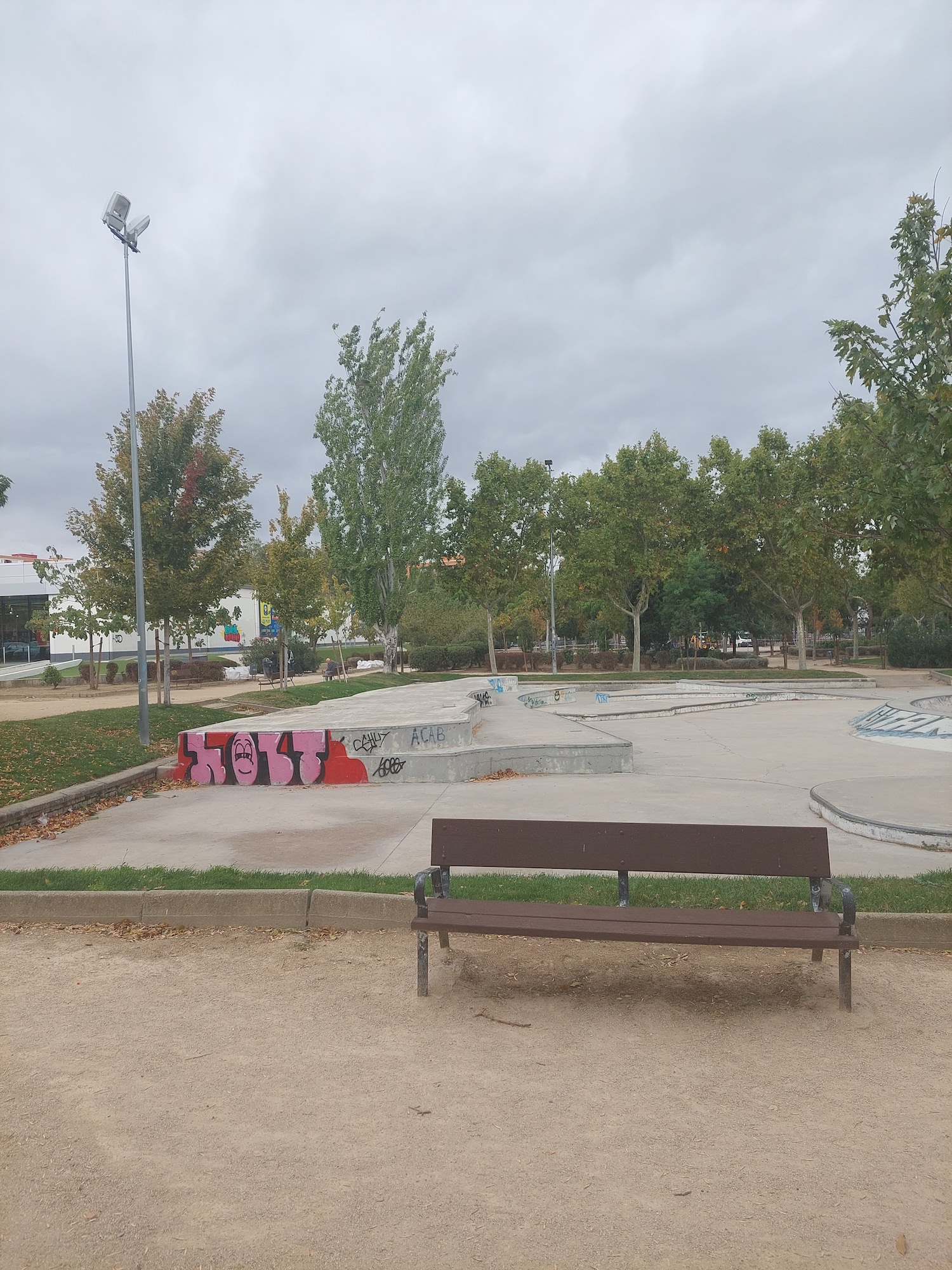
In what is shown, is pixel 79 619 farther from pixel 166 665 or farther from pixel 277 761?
pixel 277 761

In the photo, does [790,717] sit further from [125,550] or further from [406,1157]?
[406,1157]

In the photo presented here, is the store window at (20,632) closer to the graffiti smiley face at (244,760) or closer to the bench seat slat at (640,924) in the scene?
the graffiti smiley face at (244,760)

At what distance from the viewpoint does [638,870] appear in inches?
186

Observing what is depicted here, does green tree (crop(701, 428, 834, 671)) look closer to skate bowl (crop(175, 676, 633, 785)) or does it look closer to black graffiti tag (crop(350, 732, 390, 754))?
skate bowl (crop(175, 676, 633, 785))

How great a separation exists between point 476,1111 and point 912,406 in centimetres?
514

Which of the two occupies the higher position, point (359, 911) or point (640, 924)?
point (640, 924)

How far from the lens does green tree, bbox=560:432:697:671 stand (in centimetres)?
4125

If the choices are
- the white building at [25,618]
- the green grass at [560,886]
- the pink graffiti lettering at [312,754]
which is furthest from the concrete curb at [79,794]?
the white building at [25,618]

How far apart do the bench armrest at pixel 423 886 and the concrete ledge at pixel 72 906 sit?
7.69 feet

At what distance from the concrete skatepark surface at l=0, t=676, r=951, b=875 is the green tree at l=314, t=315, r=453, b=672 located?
2382cm

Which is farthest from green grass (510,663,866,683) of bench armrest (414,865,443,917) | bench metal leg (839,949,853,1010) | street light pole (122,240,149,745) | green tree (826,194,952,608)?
bench metal leg (839,949,853,1010)

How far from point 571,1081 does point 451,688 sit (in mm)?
20818

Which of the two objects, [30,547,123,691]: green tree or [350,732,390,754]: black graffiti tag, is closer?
[350,732,390,754]: black graffiti tag

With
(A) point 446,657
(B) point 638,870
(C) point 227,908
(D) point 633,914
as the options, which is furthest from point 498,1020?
(A) point 446,657
